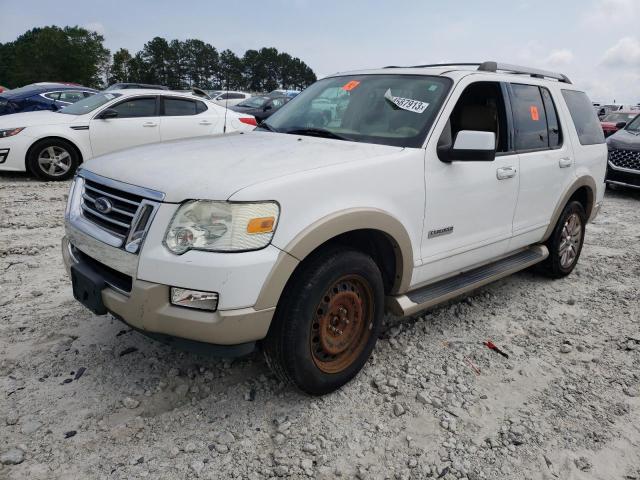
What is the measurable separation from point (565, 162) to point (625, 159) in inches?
263

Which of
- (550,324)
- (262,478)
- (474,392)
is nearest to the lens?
(262,478)

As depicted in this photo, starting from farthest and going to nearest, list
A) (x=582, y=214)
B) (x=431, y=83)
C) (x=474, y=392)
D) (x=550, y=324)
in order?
(x=582, y=214) < (x=550, y=324) < (x=431, y=83) < (x=474, y=392)

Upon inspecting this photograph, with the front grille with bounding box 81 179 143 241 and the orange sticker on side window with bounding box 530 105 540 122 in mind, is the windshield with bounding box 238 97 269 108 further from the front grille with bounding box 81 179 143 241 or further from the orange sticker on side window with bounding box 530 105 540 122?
the front grille with bounding box 81 179 143 241

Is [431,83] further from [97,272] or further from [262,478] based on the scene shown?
[262,478]

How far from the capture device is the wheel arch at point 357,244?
90.7 inches

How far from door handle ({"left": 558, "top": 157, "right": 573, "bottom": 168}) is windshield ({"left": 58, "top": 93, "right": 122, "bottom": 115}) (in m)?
7.21

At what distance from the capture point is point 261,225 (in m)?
2.25

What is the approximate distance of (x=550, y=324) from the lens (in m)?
3.92

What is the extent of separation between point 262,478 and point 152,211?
1297 millimetres

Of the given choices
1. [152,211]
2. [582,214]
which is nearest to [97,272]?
[152,211]

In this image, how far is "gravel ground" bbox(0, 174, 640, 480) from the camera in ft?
7.63

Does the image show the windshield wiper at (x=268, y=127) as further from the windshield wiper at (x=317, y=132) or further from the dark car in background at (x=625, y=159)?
the dark car in background at (x=625, y=159)

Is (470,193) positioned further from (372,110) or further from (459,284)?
(372,110)

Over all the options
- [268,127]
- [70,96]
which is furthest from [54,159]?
[70,96]
